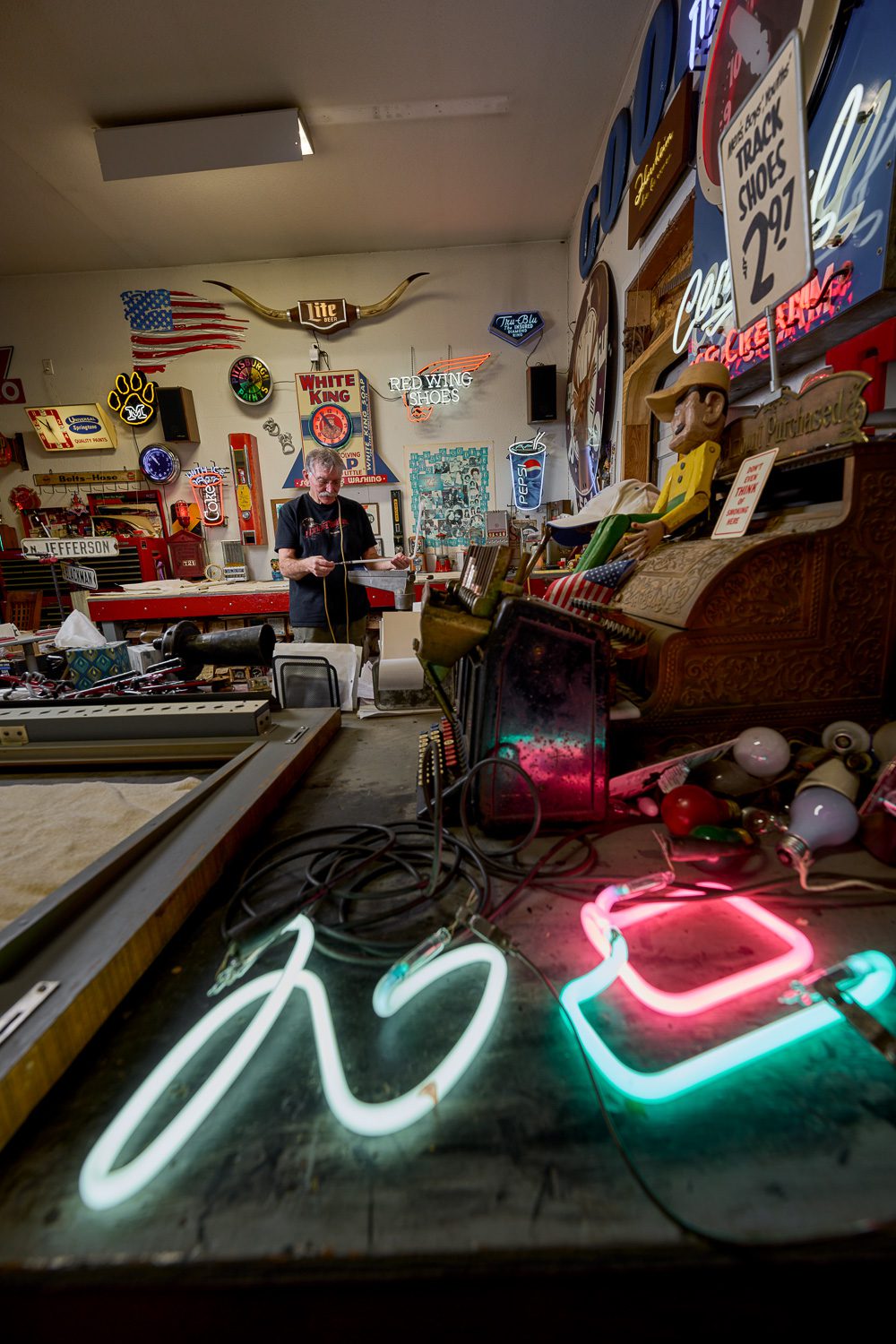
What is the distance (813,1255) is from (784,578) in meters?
0.97

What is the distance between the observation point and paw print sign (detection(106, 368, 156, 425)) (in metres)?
4.82

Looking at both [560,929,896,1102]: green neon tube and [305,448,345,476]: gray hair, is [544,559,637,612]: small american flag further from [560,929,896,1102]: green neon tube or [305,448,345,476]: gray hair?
[305,448,345,476]: gray hair

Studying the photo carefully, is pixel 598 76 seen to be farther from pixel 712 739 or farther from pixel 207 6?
pixel 712 739

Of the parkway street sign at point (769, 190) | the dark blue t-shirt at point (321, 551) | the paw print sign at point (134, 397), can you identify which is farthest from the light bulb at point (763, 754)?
the paw print sign at point (134, 397)

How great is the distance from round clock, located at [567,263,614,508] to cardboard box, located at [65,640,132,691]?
3079mm

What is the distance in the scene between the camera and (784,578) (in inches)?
39.6

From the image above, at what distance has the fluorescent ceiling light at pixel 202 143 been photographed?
9.98ft

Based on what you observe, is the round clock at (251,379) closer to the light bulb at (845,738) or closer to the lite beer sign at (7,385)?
the lite beer sign at (7,385)

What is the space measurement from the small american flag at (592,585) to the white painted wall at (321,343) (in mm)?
3672

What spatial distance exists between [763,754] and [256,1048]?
855 millimetres

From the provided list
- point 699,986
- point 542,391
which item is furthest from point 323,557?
point 542,391

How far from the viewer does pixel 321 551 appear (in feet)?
8.68

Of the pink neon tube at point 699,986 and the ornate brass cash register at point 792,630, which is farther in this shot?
the ornate brass cash register at point 792,630

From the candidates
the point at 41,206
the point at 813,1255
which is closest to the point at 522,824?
the point at 813,1255
